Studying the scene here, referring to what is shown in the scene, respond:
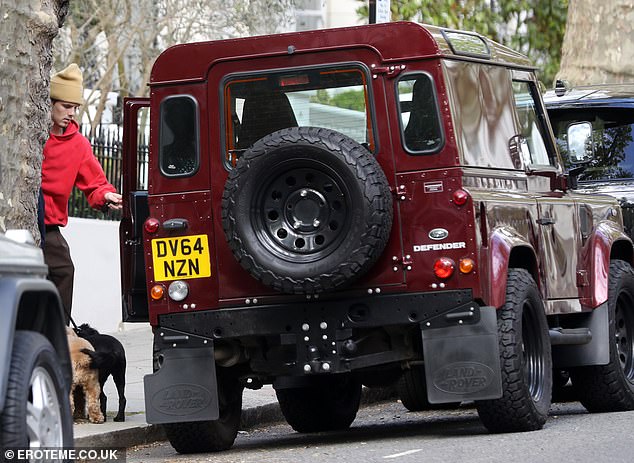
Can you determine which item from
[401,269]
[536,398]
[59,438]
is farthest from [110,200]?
[59,438]

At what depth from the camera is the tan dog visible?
32.8 ft

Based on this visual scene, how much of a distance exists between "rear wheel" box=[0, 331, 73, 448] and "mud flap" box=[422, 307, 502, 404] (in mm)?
3212

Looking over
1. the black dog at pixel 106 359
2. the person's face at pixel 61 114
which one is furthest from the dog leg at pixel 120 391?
the person's face at pixel 61 114

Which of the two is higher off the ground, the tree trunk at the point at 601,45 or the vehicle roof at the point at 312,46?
the tree trunk at the point at 601,45

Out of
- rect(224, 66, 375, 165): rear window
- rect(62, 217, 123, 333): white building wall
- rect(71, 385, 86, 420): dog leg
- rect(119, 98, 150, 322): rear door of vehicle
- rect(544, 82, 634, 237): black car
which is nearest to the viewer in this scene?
rect(224, 66, 375, 165): rear window

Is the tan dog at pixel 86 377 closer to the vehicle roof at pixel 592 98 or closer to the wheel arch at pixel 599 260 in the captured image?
the wheel arch at pixel 599 260

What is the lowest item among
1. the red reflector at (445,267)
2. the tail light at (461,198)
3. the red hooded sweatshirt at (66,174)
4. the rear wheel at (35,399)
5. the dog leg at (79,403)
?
the dog leg at (79,403)

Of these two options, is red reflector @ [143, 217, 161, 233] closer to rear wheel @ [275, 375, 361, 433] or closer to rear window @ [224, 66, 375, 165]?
rear window @ [224, 66, 375, 165]

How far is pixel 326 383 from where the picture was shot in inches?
411

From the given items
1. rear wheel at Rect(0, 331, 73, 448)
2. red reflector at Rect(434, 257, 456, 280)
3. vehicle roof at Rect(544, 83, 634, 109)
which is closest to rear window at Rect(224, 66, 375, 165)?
red reflector at Rect(434, 257, 456, 280)

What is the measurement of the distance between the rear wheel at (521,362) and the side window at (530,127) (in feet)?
3.92

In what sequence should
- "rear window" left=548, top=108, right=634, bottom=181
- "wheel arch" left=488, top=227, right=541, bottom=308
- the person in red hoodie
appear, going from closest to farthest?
1. "wheel arch" left=488, top=227, right=541, bottom=308
2. the person in red hoodie
3. "rear window" left=548, top=108, right=634, bottom=181

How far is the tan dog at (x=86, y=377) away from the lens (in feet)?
32.8

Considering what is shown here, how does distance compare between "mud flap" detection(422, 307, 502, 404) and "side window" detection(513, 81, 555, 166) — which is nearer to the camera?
"mud flap" detection(422, 307, 502, 404)
